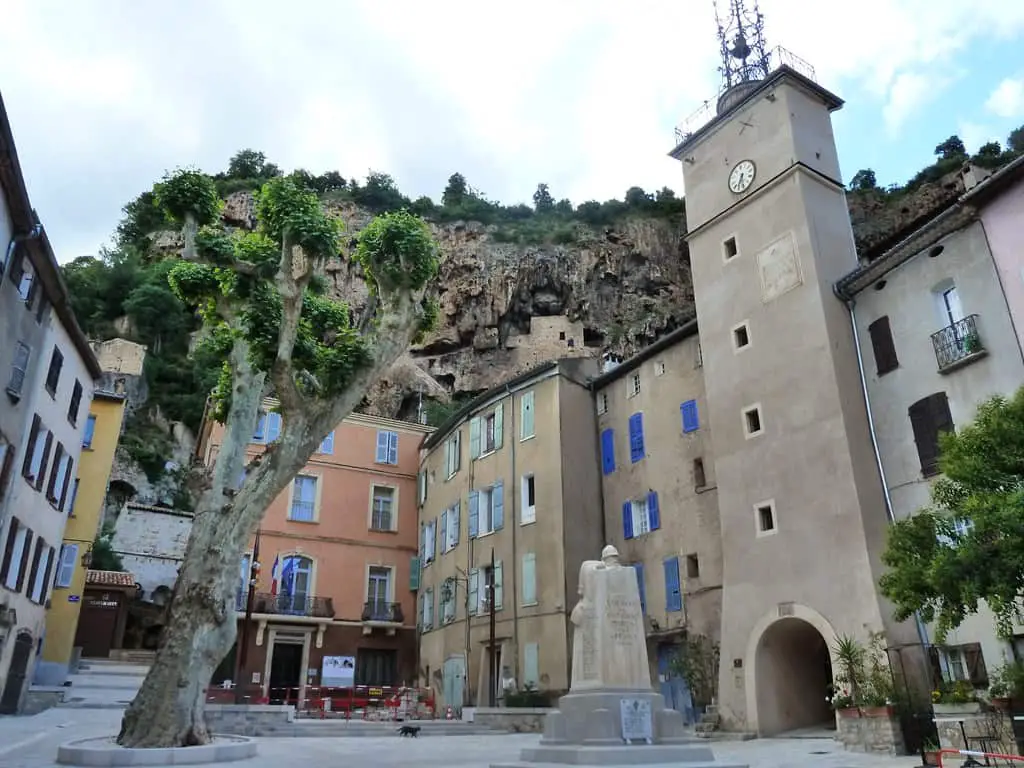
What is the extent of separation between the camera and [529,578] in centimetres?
2398

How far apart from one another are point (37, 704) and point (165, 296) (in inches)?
1646

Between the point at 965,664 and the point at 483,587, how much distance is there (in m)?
14.8

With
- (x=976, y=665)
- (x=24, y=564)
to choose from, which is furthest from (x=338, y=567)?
(x=976, y=665)

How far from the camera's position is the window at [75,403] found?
22.0 m

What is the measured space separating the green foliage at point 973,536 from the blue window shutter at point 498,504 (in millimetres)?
15709

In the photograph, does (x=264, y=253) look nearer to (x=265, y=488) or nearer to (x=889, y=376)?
(x=265, y=488)

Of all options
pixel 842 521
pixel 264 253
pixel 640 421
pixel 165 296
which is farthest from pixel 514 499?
pixel 165 296

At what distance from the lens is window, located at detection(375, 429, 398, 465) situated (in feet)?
107

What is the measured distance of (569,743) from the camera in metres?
9.55

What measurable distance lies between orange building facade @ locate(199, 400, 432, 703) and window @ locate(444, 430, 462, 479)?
11.8 ft

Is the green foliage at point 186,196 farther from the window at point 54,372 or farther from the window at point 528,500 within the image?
the window at point 528,500

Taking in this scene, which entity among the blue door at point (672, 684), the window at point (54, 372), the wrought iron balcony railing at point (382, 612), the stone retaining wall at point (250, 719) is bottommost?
the stone retaining wall at point (250, 719)

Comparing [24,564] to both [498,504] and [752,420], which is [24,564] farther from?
[752,420]

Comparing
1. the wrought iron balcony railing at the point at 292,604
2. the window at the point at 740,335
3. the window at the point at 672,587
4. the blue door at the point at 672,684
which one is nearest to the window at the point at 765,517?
the window at the point at 672,587
